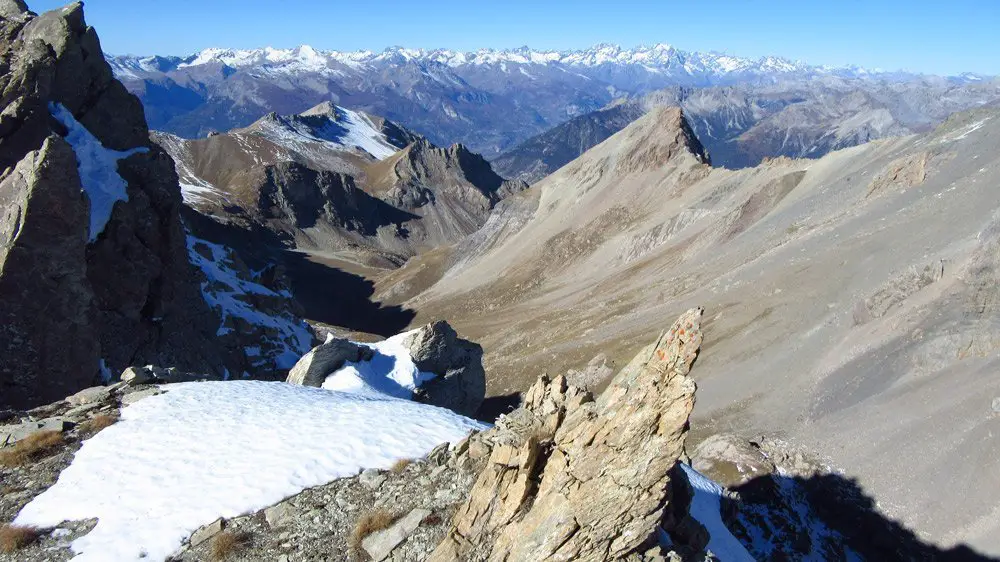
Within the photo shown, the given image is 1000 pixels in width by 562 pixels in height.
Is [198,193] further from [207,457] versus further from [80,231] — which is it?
[207,457]

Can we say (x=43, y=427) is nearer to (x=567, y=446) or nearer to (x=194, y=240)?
(x=567, y=446)

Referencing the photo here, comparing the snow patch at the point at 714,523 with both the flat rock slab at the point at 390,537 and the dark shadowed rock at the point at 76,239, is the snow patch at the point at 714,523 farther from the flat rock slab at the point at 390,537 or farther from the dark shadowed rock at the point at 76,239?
the dark shadowed rock at the point at 76,239

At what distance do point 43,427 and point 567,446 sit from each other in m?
15.4

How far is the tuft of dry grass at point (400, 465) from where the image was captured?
1479cm

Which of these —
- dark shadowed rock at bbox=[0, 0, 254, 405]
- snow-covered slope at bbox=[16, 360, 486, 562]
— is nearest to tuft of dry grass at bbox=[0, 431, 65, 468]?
snow-covered slope at bbox=[16, 360, 486, 562]

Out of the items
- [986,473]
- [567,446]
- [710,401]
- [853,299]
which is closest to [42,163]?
[567,446]

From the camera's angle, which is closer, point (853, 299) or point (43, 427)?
point (43, 427)

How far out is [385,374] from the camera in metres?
36.4

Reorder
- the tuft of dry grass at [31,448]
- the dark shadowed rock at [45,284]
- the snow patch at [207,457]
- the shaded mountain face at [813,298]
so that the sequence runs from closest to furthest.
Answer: the snow patch at [207,457], the tuft of dry grass at [31,448], the dark shadowed rock at [45,284], the shaded mountain face at [813,298]

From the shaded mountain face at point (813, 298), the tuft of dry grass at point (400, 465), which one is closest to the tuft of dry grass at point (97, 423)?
the tuft of dry grass at point (400, 465)

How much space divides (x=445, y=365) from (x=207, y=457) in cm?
2534

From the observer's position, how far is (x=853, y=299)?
47781 mm

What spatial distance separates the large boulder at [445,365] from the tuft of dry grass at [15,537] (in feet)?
81.1

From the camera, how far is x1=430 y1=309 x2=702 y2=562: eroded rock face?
1024cm
